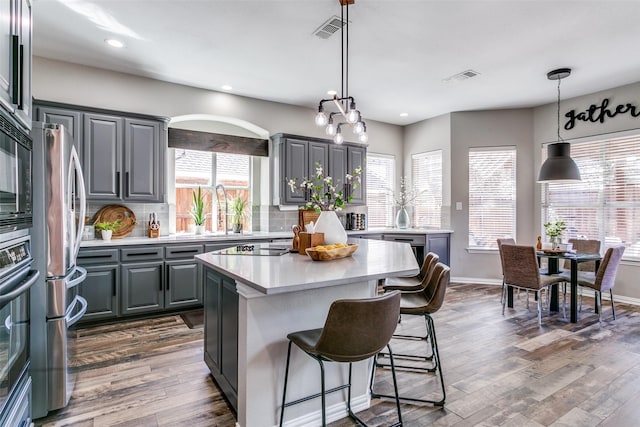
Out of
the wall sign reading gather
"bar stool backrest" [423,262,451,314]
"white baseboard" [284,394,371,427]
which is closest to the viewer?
"white baseboard" [284,394,371,427]

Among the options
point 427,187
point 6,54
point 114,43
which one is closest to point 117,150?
point 114,43

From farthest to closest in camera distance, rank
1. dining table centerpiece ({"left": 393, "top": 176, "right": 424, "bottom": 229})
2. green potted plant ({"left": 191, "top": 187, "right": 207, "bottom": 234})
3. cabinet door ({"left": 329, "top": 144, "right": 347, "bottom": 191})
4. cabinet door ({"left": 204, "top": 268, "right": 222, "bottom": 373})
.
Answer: dining table centerpiece ({"left": 393, "top": 176, "right": 424, "bottom": 229})
cabinet door ({"left": 329, "top": 144, "right": 347, "bottom": 191})
green potted plant ({"left": 191, "top": 187, "right": 207, "bottom": 234})
cabinet door ({"left": 204, "top": 268, "right": 222, "bottom": 373})

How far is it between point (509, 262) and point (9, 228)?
447 centimetres

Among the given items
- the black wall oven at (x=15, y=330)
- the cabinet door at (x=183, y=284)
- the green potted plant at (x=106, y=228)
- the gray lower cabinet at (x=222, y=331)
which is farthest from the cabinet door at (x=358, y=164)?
the black wall oven at (x=15, y=330)

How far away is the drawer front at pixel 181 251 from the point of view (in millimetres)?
4051

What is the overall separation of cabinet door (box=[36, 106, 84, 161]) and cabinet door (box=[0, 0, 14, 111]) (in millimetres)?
2345

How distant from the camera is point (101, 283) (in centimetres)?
367

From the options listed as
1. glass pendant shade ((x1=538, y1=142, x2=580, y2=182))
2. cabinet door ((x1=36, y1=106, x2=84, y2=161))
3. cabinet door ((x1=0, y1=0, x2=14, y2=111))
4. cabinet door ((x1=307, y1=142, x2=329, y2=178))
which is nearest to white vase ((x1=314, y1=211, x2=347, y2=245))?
cabinet door ((x1=0, y1=0, x2=14, y2=111))

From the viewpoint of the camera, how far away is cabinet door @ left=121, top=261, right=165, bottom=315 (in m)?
3.80

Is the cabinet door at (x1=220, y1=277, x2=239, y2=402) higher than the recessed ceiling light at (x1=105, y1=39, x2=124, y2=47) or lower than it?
lower

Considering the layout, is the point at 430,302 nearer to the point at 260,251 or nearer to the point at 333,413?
the point at 333,413

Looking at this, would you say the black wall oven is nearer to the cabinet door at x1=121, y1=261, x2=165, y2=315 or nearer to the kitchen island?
the kitchen island

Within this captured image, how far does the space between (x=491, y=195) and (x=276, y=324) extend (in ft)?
16.9

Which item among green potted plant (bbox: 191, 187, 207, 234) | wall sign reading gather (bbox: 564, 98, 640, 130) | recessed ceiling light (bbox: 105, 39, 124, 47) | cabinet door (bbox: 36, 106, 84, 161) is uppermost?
recessed ceiling light (bbox: 105, 39, 124, 47)
